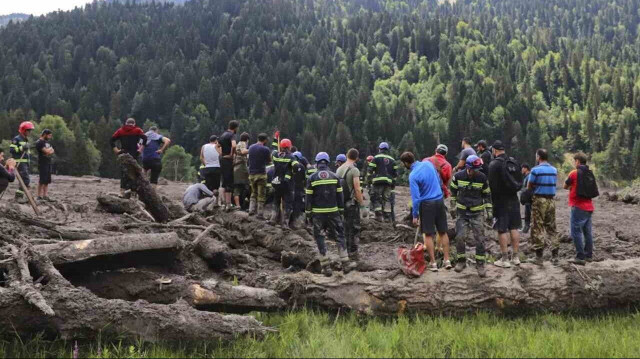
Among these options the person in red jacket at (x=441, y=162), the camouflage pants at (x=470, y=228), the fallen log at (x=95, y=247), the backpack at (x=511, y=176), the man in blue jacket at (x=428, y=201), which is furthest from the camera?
the person in red jacket at (x=441, y=162)

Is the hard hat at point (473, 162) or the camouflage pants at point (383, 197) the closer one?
the hard hat at point (473, 162)

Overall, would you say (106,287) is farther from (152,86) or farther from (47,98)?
(152,86)

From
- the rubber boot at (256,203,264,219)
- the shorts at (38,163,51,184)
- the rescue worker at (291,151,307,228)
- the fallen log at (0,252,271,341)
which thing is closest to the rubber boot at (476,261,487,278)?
the fallen log at (0,252,271,341)

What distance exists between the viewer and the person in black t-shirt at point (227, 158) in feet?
44.3

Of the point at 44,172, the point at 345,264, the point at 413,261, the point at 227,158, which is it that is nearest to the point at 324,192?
the point at 345,264

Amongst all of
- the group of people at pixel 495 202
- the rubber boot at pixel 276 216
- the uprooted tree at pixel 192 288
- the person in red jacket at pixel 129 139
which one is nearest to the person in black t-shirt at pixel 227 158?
the rubber boot at pixel 276 216

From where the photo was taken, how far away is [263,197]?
13.1m

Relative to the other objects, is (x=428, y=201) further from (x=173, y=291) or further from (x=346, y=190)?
(x=173, y=291)

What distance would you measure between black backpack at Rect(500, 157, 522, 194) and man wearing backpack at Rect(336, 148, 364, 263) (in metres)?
2.59

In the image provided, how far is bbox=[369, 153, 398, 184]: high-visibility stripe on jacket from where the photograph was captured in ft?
47.7

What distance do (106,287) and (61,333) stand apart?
55.0 inches

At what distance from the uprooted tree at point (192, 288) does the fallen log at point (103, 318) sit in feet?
0.03

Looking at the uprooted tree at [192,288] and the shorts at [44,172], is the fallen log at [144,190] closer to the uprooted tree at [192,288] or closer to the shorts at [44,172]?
the uprooted tree at [192,288]

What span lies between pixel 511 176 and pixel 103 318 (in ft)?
21.7
